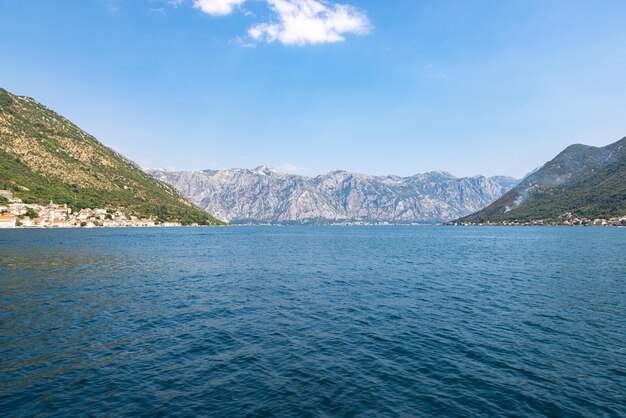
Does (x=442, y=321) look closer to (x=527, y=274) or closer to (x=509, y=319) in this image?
(x=509, y=319)

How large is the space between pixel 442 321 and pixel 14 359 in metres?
36.2

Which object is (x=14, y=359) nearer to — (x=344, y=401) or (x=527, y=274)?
(x=344, y=401)

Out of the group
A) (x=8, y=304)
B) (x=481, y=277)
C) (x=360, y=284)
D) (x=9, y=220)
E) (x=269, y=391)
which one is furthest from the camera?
(x=9, y=220)

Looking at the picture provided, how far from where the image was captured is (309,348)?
26.5 m

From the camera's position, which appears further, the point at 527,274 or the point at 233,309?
A: the point at 527,274

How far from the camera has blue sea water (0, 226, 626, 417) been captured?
18109 millimetres

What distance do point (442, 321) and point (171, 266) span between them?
58.3 m

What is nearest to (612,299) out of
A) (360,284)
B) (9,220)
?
(360,284)

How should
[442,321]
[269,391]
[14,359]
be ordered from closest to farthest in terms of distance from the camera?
[269,391] → [14,359] → [442,321]

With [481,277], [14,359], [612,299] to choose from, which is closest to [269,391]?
[14,359]

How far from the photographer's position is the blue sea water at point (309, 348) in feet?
59.4

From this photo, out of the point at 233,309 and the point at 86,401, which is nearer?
the point at 86,401

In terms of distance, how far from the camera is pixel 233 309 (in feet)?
125

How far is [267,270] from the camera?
6881 centimetres
